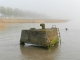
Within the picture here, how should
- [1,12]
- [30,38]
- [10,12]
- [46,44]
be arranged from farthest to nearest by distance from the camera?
[10,12] < [1,12] < [30,38] < [46,44]

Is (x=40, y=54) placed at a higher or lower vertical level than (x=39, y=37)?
lower

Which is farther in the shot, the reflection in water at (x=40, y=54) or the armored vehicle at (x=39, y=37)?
the armored vehicle at (x=39, y=37)

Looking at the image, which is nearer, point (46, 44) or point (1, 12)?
point (46, 44)

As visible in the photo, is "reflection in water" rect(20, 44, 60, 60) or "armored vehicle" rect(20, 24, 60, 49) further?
"armored vehicle" rect(20, 24, 60, 49)

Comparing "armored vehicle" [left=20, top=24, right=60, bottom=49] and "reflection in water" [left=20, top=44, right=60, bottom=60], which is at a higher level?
"armored vehicle" [left=20, top=24, right=60, bottom=49]

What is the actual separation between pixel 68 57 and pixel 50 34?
401 cm

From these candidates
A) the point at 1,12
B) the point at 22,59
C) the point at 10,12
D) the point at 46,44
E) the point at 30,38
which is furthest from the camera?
the point at 10,12

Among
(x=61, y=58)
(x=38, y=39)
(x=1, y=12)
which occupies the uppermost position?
(x=1, y=12)

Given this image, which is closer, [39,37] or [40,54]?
[40,54]

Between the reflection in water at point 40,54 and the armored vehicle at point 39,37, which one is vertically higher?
the armored vehicle at point 39,37

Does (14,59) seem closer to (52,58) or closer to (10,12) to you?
(52,58)

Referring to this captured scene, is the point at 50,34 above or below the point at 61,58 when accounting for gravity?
above

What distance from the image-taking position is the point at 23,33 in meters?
18.2

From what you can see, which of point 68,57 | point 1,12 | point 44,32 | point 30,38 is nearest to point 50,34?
point 44,32
